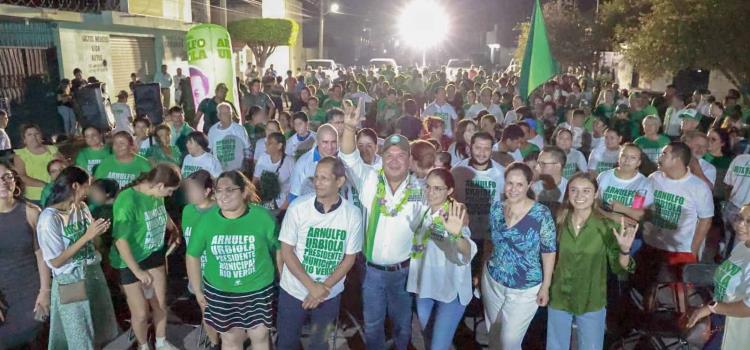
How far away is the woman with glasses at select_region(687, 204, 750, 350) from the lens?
138 inches

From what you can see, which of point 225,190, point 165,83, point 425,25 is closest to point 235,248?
point 225,190

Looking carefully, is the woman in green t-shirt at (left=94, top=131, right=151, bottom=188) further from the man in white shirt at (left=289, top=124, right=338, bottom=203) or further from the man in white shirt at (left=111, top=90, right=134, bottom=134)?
the man in white shirt at (left=111, top=90, right=134, bottom=134)

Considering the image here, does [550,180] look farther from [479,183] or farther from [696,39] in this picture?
[696,39]

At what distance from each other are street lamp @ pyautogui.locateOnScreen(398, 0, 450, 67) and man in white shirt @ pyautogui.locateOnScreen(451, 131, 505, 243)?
5099cm

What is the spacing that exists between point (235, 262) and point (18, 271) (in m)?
1.80

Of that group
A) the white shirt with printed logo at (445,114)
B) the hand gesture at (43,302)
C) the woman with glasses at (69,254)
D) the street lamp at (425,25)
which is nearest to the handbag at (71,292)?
the woman with glasses at (69,254)

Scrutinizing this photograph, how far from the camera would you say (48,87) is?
15.2 m

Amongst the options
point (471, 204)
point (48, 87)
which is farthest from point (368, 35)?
point (471, 204)

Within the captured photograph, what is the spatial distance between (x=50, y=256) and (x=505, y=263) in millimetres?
3232

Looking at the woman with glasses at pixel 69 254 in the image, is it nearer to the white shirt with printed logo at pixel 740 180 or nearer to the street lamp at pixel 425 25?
the white shirt with printed logo at pixel 740 180

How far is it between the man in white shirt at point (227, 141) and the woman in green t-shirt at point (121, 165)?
193cm

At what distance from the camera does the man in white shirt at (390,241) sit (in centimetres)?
431

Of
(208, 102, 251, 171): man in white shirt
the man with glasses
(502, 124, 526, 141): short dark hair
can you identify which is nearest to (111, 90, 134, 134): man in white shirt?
(208, 102, 251, 171): man in white shirt

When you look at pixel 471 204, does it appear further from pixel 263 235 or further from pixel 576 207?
pixel 263 235
